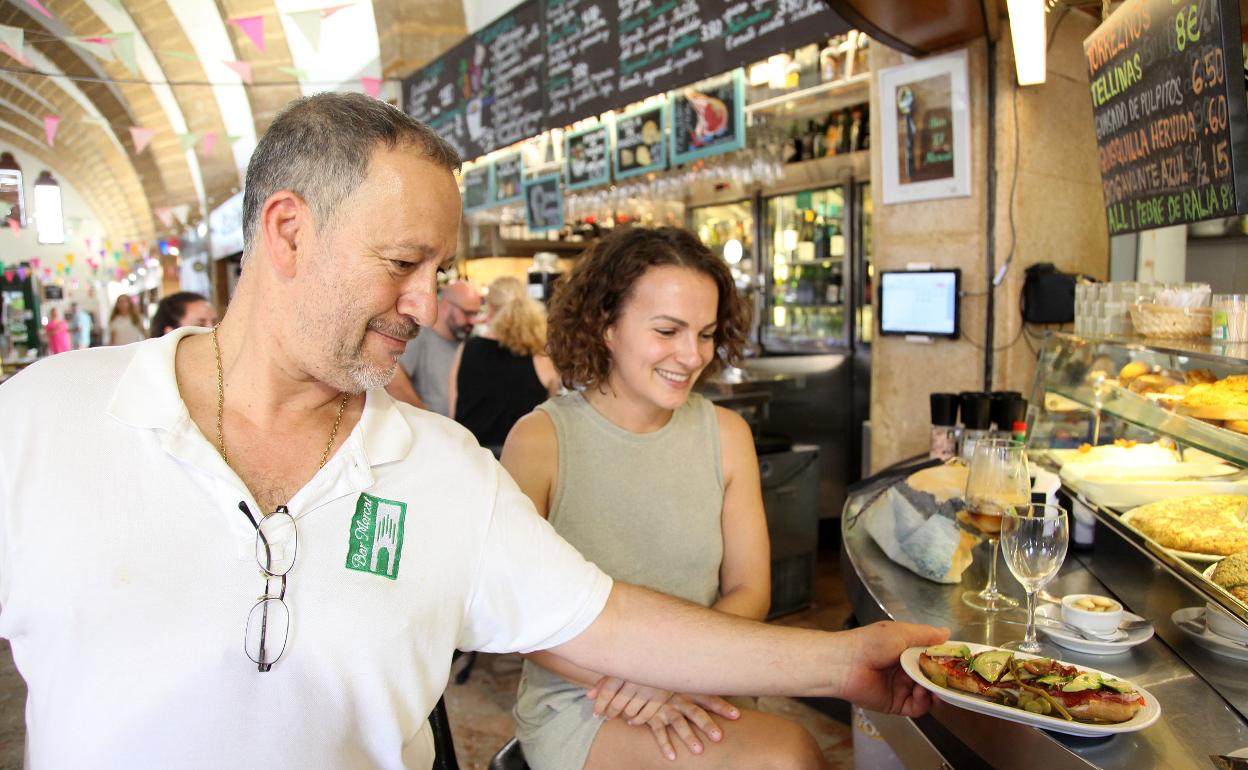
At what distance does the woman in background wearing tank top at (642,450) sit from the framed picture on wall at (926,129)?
1.90 m

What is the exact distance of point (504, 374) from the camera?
13.8 ft

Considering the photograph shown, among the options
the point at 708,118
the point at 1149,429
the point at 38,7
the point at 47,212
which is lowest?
the point at 1149,429

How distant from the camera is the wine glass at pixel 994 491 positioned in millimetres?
1801

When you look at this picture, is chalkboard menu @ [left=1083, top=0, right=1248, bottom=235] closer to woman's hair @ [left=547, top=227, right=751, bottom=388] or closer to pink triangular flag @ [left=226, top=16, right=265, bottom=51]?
woman's hair @ [left=547, top=227, right=751, bottom=388]

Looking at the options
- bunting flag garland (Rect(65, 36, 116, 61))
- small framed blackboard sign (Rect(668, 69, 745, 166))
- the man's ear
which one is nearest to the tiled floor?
the man's ear

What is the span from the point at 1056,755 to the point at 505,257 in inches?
365

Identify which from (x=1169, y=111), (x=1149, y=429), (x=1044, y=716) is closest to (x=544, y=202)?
(x=1169, y=111)

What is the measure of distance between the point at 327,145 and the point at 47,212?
5.26 metres

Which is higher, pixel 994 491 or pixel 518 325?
pixel 518 325

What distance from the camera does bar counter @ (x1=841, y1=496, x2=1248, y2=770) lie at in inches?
46.7

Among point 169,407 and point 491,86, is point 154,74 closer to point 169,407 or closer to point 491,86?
point 491,86

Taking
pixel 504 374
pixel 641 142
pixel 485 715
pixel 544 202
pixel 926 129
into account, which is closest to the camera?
pixel 485 715

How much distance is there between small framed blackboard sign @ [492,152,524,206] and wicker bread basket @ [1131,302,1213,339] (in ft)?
17.7

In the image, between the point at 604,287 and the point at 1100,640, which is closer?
the point at 1100,640
